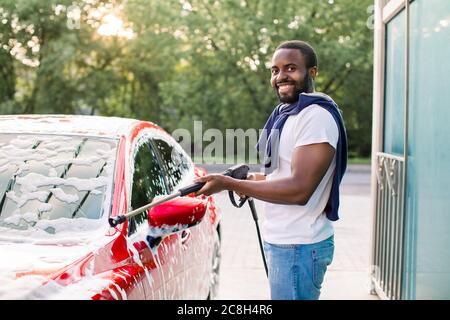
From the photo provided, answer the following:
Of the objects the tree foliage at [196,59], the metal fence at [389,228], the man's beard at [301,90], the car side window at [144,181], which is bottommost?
the metal fence at [389,228]

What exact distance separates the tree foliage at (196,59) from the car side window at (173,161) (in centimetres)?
1758

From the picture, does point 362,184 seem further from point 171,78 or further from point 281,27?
point 171,78

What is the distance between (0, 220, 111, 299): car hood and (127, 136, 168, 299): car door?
0.20 meters

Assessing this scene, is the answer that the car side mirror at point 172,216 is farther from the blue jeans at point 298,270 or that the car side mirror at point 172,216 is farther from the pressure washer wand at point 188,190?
the blue jeans at point 298,270

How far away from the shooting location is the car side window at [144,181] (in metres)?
3.03

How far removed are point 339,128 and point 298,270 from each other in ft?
1.89

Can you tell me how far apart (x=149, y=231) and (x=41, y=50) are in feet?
69.4

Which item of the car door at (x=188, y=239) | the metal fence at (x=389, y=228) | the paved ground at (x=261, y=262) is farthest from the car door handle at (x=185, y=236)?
the paved ground at (x=261, y=262)

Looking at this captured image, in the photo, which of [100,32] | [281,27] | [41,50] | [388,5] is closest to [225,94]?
[281,27]

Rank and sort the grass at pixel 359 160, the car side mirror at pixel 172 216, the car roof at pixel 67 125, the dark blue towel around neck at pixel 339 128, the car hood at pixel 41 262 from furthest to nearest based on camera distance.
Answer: the grass at pixel 359 160 → the car roof at pixel 67 125 → the car side mirror at pixel 172 216 → the dark blue towel around neck at pixel 339 128 → the car hood at pixel 41 262

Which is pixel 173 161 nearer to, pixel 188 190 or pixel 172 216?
pixel 172 216

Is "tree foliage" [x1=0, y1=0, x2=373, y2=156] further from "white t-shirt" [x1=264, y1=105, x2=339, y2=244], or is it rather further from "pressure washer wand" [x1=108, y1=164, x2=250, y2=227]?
"white t-shirt" [x1=264, y1=105, x2=339, y2=244]

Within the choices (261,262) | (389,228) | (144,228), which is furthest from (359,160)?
(144,228)

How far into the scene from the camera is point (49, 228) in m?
2.78
